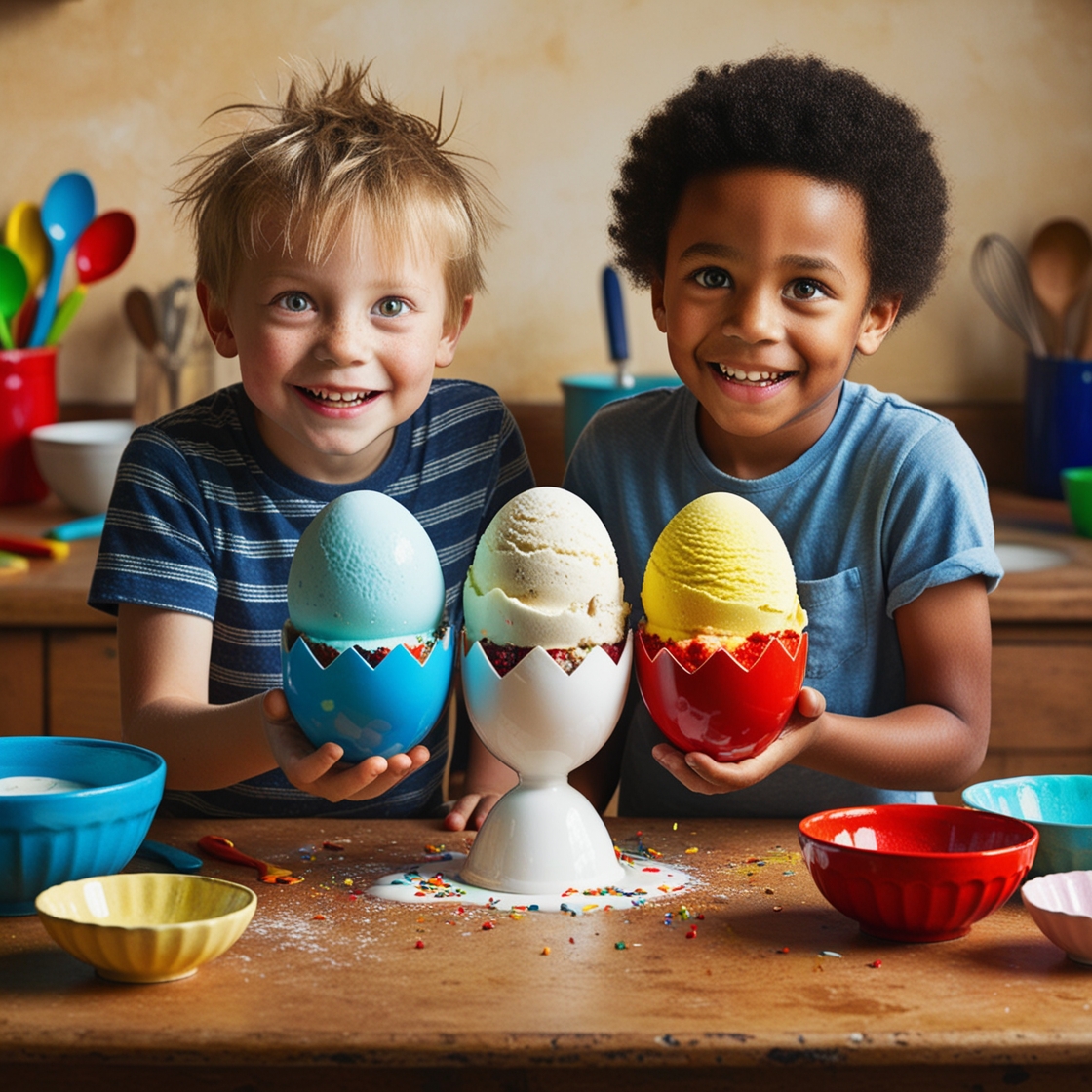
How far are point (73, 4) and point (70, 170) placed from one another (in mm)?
274

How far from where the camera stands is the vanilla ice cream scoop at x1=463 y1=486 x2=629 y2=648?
3.14ft

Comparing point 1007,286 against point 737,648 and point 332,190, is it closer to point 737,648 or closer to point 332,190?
point 332,190

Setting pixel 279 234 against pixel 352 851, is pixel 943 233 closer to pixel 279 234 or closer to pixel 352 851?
pixel 279 234

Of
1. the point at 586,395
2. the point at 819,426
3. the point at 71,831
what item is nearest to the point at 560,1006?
the point at 71,831

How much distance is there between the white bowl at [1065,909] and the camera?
2.79 ft

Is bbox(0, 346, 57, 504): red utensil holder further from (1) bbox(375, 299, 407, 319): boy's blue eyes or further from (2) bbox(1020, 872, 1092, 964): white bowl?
(2) bbox(1020, 872, 1092, 964): white bowl

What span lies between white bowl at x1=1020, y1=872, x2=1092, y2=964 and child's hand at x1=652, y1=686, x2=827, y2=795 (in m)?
0.18

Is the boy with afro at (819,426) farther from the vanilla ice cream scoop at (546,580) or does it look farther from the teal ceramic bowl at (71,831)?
the teal ceramic bowl at (71,831)

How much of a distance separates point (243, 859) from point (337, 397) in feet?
1.26

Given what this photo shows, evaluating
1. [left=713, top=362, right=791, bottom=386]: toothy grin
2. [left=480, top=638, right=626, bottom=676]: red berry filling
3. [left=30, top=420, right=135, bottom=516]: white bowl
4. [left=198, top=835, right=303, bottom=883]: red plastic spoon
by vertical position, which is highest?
[left=713, top=362, right=791, bottom=386]: toothy grin

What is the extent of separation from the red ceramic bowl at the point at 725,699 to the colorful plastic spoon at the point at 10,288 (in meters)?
1.69

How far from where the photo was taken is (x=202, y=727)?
110cm

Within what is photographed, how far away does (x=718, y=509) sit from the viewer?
0.97 metres

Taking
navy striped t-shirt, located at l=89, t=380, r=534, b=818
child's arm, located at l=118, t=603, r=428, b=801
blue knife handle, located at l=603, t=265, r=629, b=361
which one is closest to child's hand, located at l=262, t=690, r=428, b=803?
child's arm, located at l=118, t=603, r=428, b=801
